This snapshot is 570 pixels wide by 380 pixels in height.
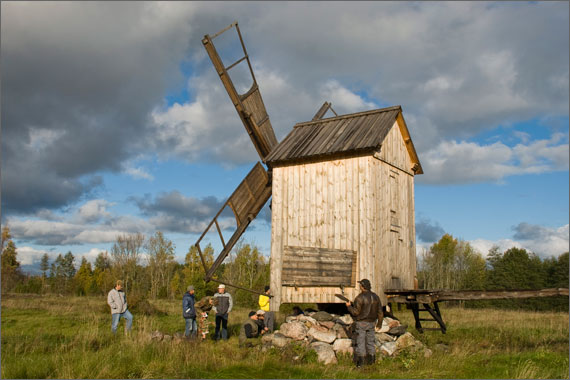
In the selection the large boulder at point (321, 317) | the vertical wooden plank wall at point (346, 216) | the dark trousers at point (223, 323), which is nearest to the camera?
the large boulder at point (321, 317)

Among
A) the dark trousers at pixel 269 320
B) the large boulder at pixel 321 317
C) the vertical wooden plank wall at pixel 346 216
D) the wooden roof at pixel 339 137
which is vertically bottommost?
the dark trousers at pixel 269 320

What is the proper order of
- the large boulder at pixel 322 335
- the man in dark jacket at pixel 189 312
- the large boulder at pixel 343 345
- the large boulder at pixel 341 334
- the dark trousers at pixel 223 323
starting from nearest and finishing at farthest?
the large boulder at pixel 343 345 → the large boulder at pixel 322 335 → the large boulder at pixel 341 334 → the man in dark jacket at pixel 189 312 → the dark trousers at pixel 223 323

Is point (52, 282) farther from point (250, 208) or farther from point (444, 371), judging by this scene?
point (444, 371)

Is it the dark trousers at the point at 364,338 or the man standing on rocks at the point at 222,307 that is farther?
the man standing on rocks at the point at 222,307

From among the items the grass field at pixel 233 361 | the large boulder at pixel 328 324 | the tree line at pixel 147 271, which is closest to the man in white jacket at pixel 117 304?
the grass field at pixel 233 361

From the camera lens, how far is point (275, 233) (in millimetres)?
15164

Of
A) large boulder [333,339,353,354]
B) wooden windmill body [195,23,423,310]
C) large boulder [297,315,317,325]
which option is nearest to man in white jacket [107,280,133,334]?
wooden windmill body [195,23,423,310]

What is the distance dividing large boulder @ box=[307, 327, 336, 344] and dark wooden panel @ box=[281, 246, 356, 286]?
153 centimetres

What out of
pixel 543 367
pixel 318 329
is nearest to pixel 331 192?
pixel 318 329

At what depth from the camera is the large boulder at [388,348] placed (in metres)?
12.0

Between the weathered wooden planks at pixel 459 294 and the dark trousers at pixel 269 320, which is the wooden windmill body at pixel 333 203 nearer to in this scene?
the dark trousers at pixel 269 320

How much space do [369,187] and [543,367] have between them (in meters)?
6.08

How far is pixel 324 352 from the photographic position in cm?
1178

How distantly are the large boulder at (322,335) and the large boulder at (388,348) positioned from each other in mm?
1274
